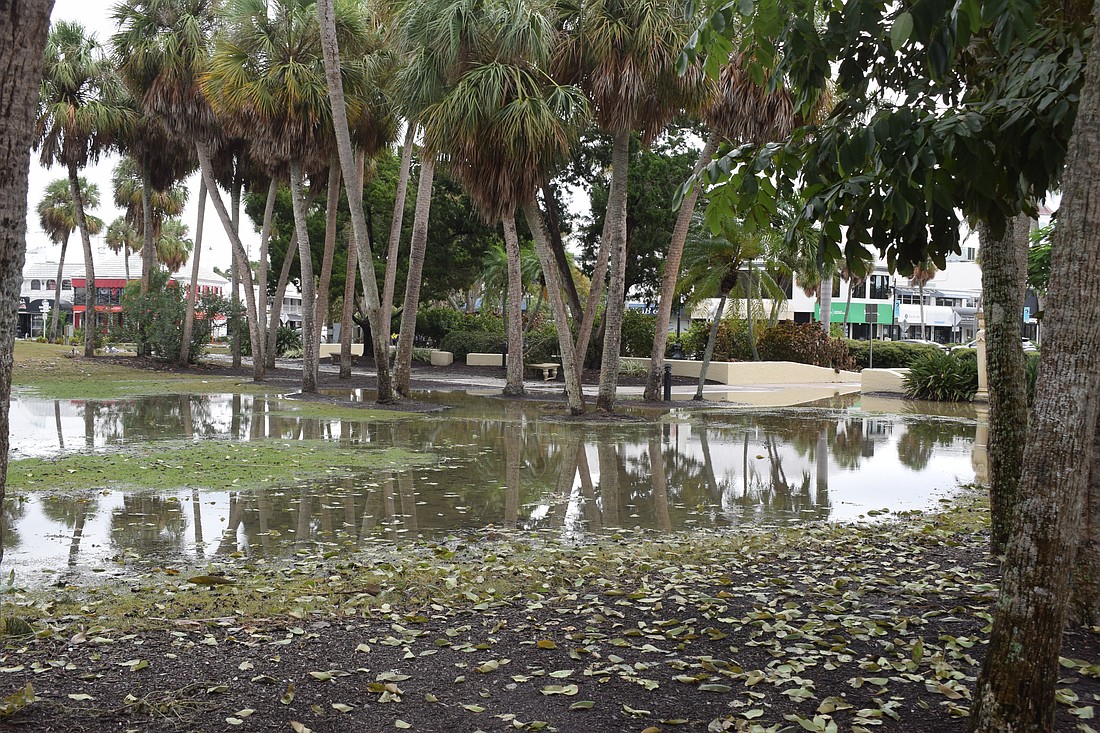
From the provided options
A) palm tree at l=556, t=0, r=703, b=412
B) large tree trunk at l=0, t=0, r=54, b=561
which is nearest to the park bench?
palm tree at l=556, t=0, r=703, b=412

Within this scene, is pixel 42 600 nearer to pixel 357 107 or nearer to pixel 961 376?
pixel 357 107

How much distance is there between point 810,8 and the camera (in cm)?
514

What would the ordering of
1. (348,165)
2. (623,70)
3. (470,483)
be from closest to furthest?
(470,483), (623,70), (348,165)

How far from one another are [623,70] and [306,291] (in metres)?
11.3

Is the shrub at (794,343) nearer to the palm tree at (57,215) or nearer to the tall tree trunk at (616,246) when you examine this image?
the tall tree trunk at (616,246)

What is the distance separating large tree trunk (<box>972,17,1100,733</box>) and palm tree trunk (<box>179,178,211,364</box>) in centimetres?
2981

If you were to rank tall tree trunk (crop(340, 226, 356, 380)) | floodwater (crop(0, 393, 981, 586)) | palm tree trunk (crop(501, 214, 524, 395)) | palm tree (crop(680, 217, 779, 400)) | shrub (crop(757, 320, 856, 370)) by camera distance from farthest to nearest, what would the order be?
shrub (crop(757, 320, 856, 370)) < tall tree trunk (crop(340, 226, 356, 380)) < palm tree (crop(680, 217, 779, 400)) < palm tree trunk (crop(501, 214, 524, 395)) < floodwater (crop(0, 393, 981, 586))

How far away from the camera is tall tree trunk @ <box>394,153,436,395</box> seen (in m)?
20.5

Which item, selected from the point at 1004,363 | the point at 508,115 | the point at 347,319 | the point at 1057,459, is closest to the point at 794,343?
the point at 347,319

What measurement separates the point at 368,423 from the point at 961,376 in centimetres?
1760

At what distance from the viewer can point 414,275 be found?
21.4 metres

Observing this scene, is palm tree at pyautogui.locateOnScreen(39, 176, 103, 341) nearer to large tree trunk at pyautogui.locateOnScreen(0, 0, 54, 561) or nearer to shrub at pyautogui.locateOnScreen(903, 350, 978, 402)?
shrub at pyautogui.locateOnScreen(903, 350, 978, 402)

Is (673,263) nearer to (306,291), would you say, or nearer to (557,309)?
(557,309)

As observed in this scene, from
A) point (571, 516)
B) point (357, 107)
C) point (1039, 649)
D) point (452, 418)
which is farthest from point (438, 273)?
point (1039, 649)
